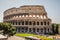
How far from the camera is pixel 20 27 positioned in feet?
184

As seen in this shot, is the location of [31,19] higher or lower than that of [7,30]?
higher

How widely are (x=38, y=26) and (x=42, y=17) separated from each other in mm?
4847

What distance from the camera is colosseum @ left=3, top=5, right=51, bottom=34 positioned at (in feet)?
177

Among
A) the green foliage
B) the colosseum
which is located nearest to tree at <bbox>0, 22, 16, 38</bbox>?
the green foliage

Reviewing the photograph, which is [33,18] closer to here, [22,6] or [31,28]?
[31,28]

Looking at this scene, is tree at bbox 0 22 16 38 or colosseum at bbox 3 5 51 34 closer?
tree at bbox 0 22 16 38

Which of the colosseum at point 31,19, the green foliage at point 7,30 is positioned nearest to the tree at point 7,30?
the green foliage at point 7,30

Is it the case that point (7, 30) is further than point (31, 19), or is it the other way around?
point (31, 19)

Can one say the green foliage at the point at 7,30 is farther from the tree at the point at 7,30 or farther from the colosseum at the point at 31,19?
the colosseum at the point at 31,19

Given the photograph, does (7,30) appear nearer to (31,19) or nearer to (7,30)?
(7,30)

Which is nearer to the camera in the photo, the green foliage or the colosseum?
the green foliage

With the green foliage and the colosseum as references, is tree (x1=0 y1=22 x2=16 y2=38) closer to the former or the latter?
the green foliage

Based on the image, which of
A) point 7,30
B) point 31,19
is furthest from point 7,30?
point 31,19

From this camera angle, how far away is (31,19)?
179 ft
